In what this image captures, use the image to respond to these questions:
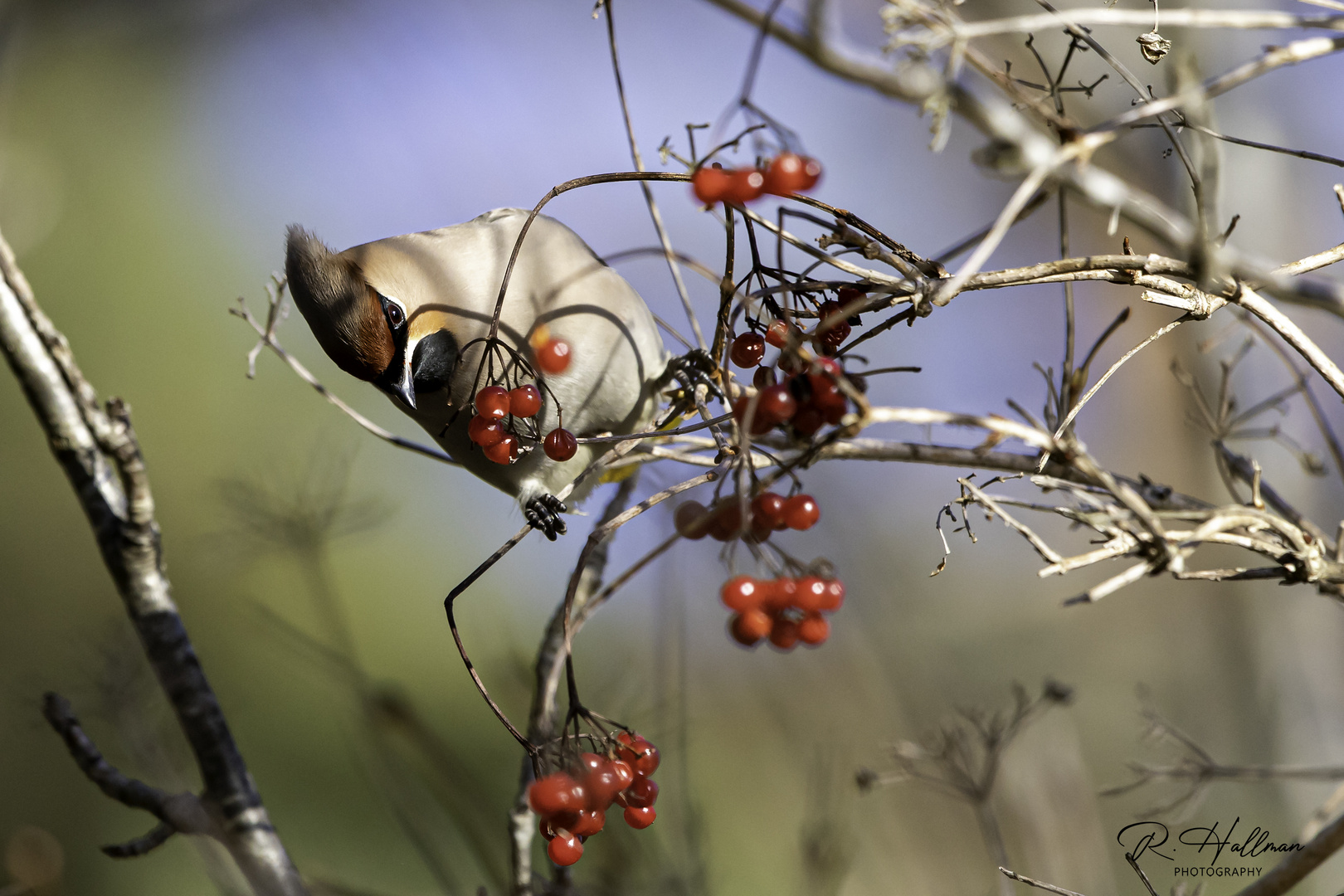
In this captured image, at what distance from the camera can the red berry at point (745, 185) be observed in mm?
884

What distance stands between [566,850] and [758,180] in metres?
0.72

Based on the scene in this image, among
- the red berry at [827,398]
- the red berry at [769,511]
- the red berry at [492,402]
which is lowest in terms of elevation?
the red berry at [769,511]

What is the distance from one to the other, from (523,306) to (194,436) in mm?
4185

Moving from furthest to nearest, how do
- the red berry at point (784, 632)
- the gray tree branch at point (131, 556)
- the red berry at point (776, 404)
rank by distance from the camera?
the gray tree branch at point (131, 556)
the red berry at point (784, 632)
the red berry at point (776, 404)

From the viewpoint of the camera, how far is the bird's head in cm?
182

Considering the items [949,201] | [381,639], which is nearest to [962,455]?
[381,639]

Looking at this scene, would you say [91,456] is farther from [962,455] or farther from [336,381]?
[336,381]

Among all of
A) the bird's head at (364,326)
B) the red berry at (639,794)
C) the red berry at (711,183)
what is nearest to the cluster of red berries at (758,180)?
the red berry at (711,183)

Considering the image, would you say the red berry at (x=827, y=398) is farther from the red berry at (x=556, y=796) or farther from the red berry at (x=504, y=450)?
the red berry at (x=504, y=450)

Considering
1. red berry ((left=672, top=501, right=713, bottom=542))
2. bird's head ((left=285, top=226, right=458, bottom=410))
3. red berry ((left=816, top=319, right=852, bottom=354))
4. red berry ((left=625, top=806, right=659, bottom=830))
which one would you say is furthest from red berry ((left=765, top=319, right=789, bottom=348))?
bird's head ((left=285, top=226, right=458, bottom=410))

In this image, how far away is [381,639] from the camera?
521 centimetres

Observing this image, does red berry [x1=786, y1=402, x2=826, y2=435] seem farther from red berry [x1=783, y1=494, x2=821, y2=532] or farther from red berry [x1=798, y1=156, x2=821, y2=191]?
red berry [x1=798, y1=156, x2=821, y2=191]

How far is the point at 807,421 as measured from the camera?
89 cm

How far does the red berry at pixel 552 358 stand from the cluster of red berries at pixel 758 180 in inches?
21.2
